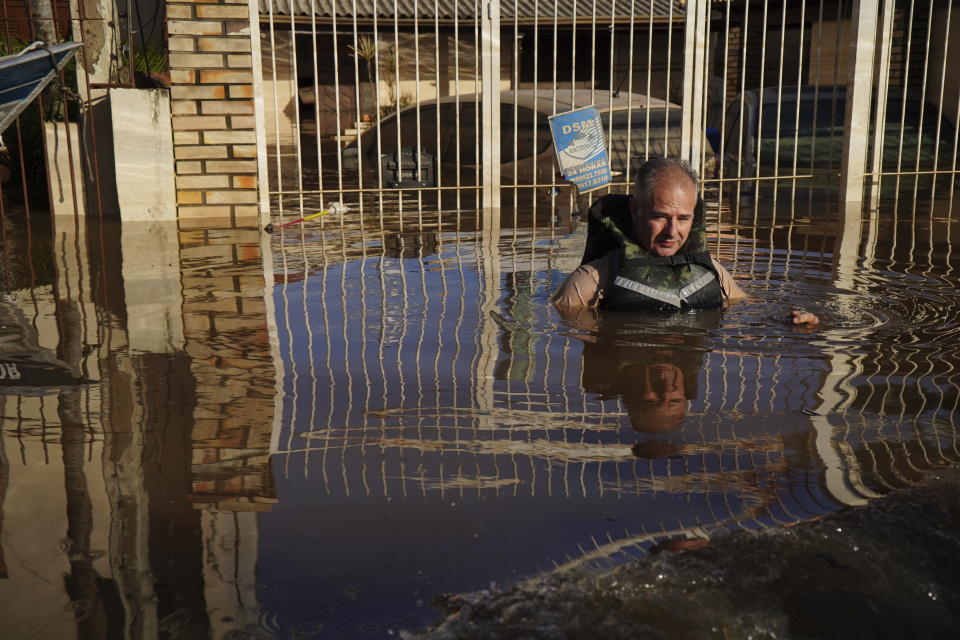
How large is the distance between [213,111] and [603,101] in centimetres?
559

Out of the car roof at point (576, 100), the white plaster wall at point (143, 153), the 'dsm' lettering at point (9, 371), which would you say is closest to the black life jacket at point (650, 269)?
the 'dsm' lettering at point (9, 371)

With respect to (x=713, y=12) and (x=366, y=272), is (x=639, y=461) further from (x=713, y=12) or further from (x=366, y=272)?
(x=713, y=12)

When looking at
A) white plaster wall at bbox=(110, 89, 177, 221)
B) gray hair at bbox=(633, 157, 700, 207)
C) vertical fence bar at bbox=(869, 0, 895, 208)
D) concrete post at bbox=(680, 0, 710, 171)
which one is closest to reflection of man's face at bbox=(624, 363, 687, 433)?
gray hair at bbox=(633, 157, 700, 207)

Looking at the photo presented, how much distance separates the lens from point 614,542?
2.80 m

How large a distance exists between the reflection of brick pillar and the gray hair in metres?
2.00

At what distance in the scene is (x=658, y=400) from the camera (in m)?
4.13

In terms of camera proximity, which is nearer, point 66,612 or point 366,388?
point 66,612

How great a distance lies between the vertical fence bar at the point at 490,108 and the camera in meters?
10.1

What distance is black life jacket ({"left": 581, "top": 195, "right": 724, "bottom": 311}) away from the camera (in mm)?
5492

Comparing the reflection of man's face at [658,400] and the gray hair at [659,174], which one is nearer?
the reflection of man's face at [658,400]

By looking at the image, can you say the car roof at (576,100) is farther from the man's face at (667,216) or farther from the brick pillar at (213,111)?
the man's face at (667,216)

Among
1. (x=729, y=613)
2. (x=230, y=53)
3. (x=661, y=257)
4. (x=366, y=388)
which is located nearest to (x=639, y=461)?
(x=729, y=613)

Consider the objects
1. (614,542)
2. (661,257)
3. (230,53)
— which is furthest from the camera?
(230,53)

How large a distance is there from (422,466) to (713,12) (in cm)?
2120
